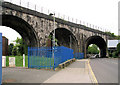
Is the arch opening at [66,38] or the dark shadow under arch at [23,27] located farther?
the arch opening at [66,38]

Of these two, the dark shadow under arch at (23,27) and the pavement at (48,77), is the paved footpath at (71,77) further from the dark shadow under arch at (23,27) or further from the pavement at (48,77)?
the dark shadow under arch at (23,27)

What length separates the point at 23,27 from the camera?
26312mm

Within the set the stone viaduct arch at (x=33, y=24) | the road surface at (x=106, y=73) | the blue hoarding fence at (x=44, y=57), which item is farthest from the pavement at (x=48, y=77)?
the stone viaduct arch at (x=33, y=24)

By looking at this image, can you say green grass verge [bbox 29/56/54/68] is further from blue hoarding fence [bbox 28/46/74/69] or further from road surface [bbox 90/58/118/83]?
road surface [bbox 90/58/118/83]

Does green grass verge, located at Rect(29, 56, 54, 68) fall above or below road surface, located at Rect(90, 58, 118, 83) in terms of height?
above

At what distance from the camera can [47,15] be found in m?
29.4

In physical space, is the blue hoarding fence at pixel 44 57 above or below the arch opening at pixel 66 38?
below

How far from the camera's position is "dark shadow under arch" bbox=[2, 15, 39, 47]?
23.9 m

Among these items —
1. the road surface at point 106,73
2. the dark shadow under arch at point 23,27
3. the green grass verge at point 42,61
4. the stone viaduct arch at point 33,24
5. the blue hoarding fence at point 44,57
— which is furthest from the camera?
the dark shadow under arch at point 23,27

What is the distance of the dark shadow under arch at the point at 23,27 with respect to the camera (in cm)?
2387

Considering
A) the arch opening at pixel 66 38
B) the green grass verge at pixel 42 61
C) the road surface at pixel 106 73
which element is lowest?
the road surface at pixel 106 73

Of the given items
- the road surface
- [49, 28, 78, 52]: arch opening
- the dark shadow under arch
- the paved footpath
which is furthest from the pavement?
[49, 28, 78, 52]: arch opening

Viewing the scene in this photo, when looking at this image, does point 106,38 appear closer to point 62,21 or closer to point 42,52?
point 62,21

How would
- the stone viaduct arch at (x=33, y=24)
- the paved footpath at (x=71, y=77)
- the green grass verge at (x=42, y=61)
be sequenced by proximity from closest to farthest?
the paved footpath at (x=71, y=77), the green grass verge at (x=42, y=61), the stone viaduct arch at (x=33, y=24)
